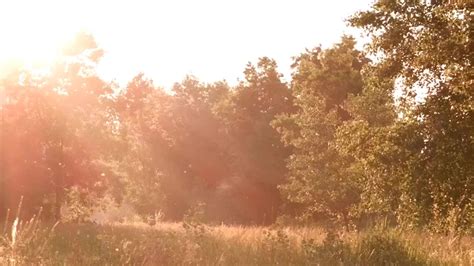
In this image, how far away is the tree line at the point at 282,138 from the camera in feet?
38.8

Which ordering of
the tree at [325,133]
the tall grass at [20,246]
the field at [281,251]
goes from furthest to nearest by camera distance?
1. the tree at [325,133]
2. the field at [281,251]
3. the tall grass at [20,246]

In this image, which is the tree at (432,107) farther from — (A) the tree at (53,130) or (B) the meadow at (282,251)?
(A) the tree at (53,130)

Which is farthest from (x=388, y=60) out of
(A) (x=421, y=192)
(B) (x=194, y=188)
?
(B) (x=194, y=188)

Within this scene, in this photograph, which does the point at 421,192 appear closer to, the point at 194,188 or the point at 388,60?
the point at 388,60

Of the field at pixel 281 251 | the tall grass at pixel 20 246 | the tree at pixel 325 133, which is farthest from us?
the tree at pixel 325 133

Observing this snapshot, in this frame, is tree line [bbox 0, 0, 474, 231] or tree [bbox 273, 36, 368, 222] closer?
tree line [bbox 0, 0, 474, 231]

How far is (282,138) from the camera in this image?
98.5 feet

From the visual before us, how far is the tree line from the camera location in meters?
11.8

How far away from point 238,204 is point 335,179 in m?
16.3

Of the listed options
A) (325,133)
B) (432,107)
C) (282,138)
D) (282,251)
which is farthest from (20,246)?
(282,138)

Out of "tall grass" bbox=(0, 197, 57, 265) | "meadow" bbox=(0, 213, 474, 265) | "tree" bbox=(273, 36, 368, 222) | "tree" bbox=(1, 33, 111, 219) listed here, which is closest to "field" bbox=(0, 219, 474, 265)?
"meadow" bbox=(0, 213, 474, 265)

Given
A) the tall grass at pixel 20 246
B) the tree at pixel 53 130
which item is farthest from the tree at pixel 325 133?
the tall grass at pixel 20 246

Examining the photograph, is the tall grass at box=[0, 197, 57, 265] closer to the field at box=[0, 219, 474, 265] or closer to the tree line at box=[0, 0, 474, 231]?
the field at box=[0, 219, 474, 265]

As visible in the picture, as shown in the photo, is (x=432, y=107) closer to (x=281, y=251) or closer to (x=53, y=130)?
(x=281, y=251)
